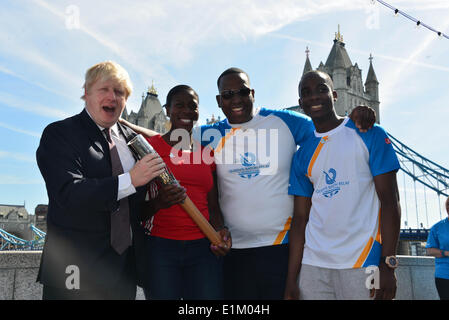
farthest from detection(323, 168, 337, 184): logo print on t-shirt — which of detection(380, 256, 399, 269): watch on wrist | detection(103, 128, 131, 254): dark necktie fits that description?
detection(103, 128, 131, 254): dark necktie

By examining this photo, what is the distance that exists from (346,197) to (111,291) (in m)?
1.68

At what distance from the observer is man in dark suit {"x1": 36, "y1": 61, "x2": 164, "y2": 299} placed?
2111mm

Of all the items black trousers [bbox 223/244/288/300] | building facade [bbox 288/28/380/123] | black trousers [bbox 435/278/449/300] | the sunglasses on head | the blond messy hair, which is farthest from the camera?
building facade [bbox 288/28/380/123]

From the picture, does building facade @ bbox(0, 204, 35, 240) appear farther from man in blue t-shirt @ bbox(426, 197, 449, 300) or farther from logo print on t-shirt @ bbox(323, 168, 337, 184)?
logo print on t-shirt @ bbox(323, 168, 337, 184)

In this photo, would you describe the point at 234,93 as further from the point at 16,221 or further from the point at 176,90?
the point at 16,221

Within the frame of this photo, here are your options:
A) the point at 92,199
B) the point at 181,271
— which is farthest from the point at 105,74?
the point at 181,271

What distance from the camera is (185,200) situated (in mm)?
2562

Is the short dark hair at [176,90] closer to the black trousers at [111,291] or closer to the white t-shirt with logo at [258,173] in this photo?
the white t-shirt with logo at [258,173]

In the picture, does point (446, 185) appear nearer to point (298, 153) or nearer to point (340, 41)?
point (340, 41)

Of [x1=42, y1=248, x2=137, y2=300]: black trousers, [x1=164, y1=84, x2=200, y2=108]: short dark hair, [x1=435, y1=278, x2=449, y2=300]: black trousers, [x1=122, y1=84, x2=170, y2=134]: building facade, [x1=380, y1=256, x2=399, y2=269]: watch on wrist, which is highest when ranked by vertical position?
[x1=122, y1=84, x2=170, y2=134]: building facade

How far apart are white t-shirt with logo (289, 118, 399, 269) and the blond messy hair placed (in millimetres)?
1500

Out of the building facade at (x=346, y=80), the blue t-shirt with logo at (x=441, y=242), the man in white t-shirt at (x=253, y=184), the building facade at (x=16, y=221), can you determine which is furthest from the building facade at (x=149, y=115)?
the man in white t-shirt at (x=253, y=184)

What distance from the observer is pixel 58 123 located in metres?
2.31

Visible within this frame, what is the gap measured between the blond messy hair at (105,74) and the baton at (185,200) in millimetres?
410
